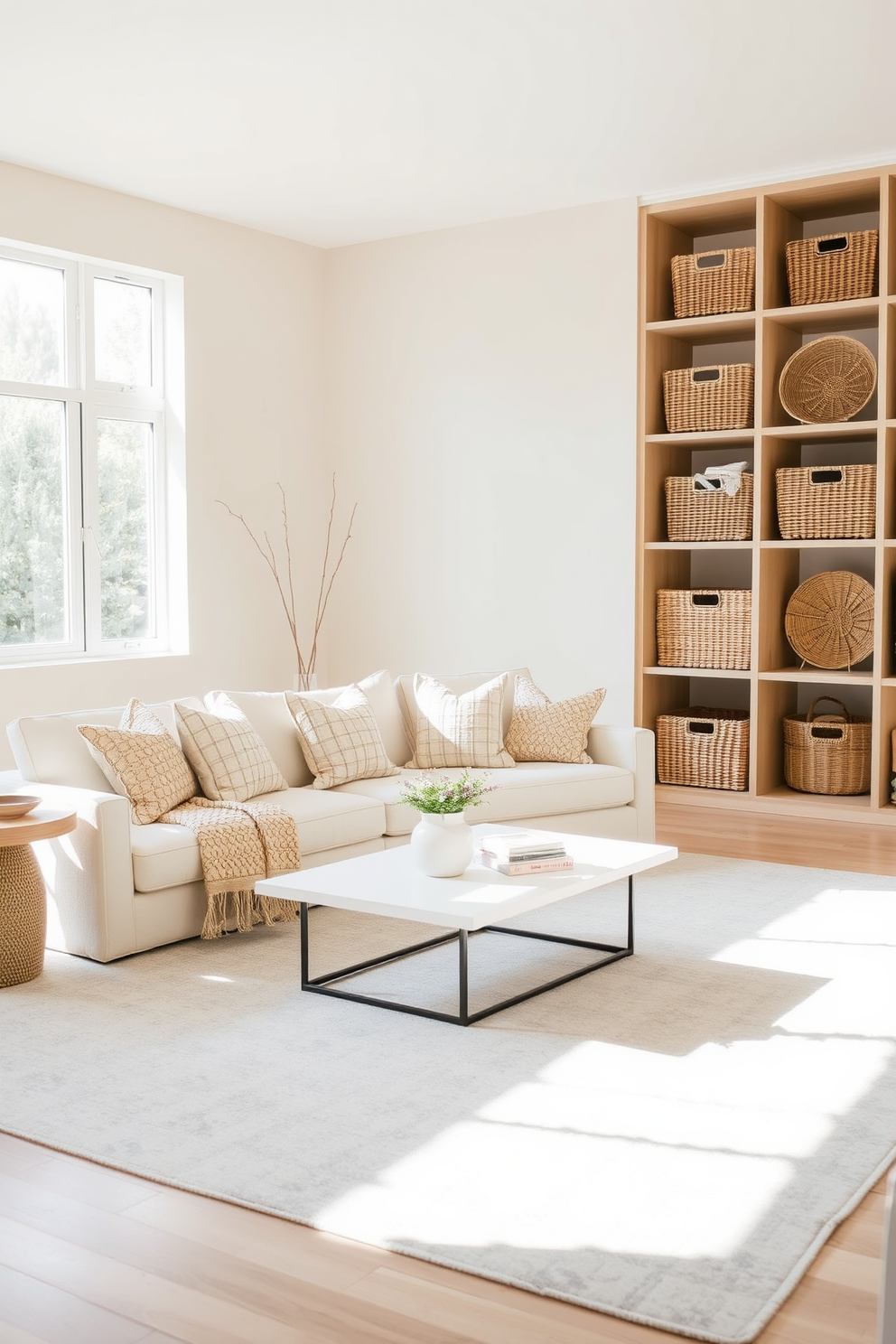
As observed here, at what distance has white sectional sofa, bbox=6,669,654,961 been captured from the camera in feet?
12.4

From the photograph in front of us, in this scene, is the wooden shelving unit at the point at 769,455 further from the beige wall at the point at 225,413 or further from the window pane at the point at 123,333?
the window pane at the point at 123,333

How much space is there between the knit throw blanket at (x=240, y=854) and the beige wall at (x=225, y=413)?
1.98 m

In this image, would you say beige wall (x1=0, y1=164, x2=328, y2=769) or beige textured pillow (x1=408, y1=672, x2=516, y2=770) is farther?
beige wall (x1=0, y1=164, x2=328, y2=769)

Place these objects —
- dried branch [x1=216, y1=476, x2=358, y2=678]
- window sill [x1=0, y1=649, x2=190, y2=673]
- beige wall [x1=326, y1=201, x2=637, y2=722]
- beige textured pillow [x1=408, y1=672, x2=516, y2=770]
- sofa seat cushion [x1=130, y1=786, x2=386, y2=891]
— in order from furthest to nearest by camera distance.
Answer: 1. dried branch [x1=216, y1=476, x2=358, y2=678]
2. beige wall [x1=326, y1=201, x2=637, y2=722]
3. window sill [x1=0, y1=649, x2=190, y2=673]
4. beige textured pillow [x1=408, y1=672, x2=516, y2=770]
5. sofa seat cushion [x1=130, y1=786, x2=386, y2=891]

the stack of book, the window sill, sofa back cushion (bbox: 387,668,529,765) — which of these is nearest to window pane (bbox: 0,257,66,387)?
the window sill

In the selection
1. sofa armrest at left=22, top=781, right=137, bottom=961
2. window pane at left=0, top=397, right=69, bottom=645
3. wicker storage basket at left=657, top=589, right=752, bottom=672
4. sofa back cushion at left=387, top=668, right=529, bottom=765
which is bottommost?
sofa armrest at left=22, top=781, right=137, bottom=961

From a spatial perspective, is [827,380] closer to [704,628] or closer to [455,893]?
[704,628]

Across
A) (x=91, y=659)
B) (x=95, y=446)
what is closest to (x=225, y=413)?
(x=95, y=446)

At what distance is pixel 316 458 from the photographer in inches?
291

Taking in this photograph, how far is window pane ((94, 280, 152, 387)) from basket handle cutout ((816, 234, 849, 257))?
3.29 metres

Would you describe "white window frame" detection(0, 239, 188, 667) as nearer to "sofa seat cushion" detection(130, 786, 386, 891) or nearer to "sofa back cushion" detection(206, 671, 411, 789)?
"sofa back cushion" detection(206, 671, 411, 789)

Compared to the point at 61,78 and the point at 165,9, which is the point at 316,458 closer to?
the point at 61,78

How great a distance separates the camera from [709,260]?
630cm

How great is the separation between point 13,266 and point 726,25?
334 cm
